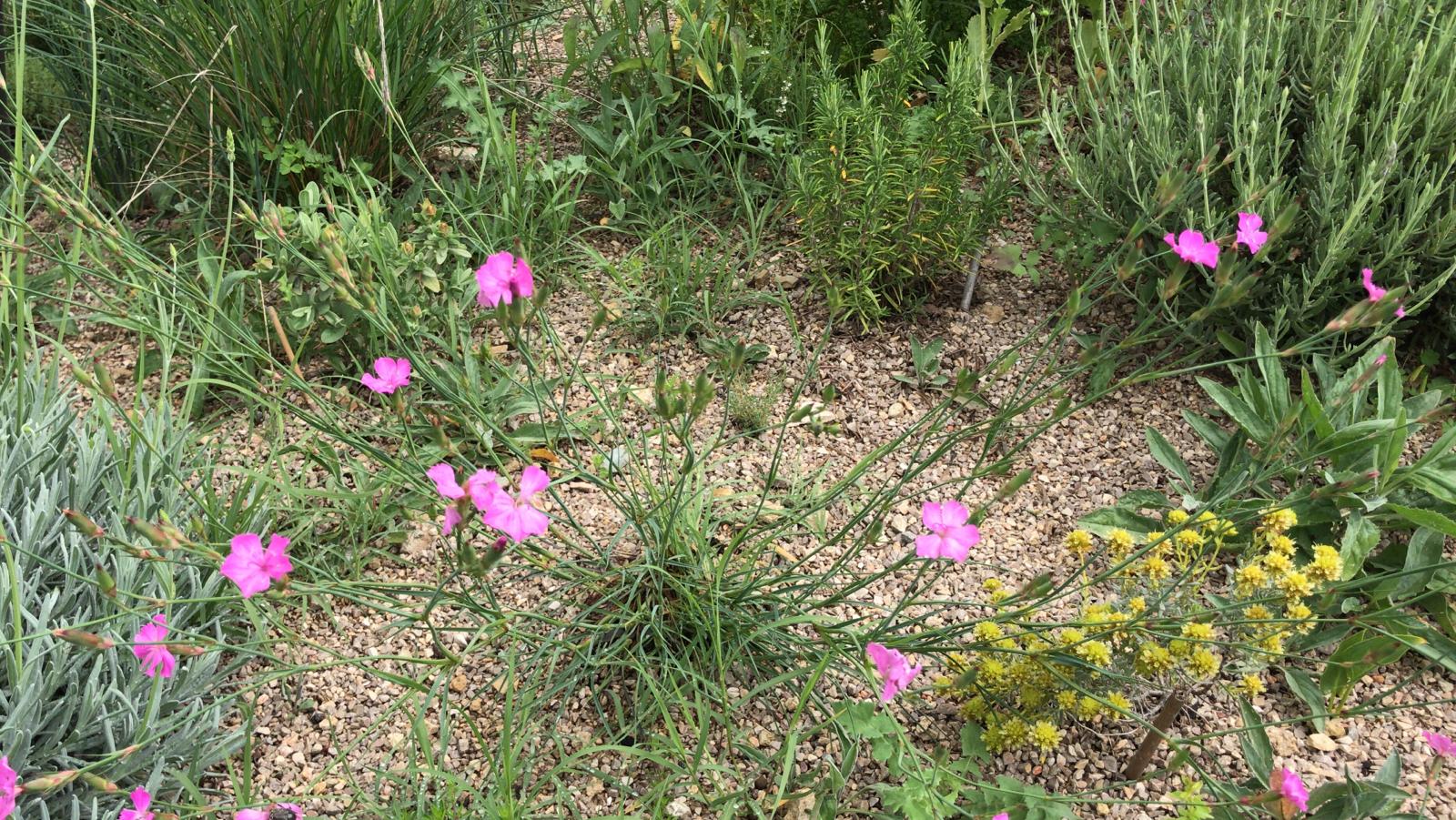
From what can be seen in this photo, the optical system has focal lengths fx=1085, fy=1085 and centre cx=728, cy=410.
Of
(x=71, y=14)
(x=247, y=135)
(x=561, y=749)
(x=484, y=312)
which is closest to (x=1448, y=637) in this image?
(x=561, y=749)

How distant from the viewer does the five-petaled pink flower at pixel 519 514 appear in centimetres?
132

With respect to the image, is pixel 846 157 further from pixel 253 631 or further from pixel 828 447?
pixel 253 631

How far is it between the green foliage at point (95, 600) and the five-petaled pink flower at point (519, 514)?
43 cm

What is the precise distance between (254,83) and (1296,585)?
250 cm

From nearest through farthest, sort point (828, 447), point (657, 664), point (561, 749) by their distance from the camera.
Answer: point (561, 749)
point (657, 664)
point (828, 447)

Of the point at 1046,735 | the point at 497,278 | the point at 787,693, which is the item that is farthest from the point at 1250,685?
the point at 497,278

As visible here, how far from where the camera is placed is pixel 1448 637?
1933 mm

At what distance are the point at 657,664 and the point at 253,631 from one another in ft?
2.46

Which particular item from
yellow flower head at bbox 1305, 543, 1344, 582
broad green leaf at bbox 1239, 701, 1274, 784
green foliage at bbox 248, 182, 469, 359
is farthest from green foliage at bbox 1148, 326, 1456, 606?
green foliage at bbox 248, 182, 469, 359

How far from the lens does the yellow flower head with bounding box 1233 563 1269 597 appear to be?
1.69 metres

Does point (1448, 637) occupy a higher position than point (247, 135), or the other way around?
point (1448, 637)

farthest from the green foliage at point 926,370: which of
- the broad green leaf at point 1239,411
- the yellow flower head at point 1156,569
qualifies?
the yellow flower head at point 1156,569

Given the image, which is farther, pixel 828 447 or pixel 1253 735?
pixel 828 447

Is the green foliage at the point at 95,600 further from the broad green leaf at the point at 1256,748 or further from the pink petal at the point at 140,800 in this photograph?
the broad green leaf at the point at 1256,748
